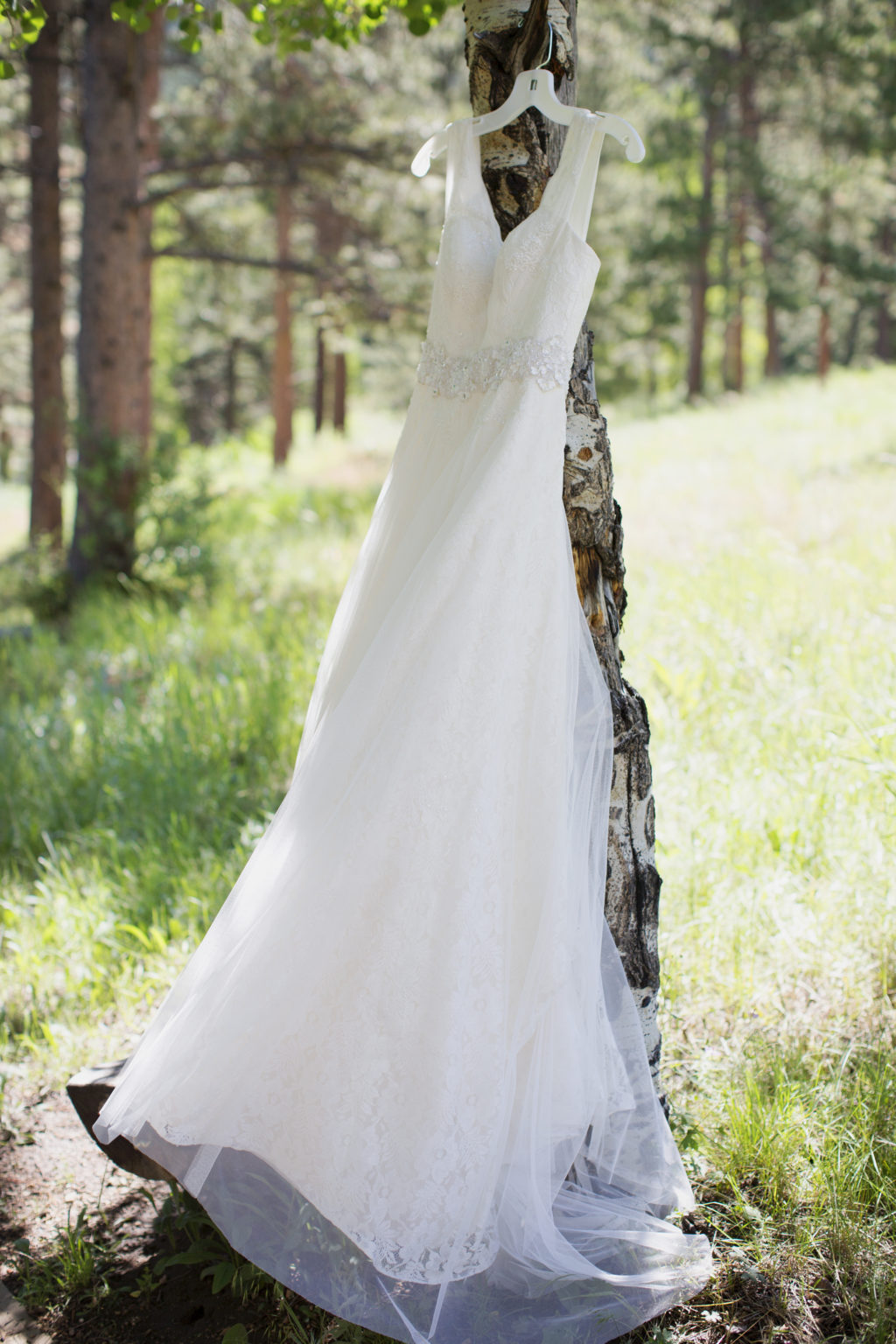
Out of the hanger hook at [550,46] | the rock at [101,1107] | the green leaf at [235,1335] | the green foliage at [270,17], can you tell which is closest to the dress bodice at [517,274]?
the hanger hook at [550,46]

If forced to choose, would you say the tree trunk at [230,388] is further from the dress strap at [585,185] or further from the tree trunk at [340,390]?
the dress strap at [585,185]

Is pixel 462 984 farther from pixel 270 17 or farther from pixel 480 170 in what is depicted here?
pixel 270 17

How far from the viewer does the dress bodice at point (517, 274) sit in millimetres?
1881

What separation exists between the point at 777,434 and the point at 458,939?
9.99m

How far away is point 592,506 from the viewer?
2027 mm

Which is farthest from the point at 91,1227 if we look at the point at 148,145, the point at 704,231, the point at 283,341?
the point at 704,231

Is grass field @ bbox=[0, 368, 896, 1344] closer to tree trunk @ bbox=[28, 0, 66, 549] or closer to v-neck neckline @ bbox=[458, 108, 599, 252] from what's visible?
v-neck neckline @ bbox=[458, 108, 599, 252]

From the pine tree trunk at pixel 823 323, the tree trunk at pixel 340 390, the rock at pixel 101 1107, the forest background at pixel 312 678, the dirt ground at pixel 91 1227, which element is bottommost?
the dirt ground at pixel 91 1227

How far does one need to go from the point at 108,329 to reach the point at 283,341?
771 cm

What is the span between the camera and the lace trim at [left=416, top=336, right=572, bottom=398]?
1.88 meters

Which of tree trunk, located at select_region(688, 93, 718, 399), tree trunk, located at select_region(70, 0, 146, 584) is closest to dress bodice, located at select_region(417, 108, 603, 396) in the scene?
tree trunk, located at select_region(70, 0, 146, 584)

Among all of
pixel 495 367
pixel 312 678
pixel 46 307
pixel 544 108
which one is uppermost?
pixel 46 307

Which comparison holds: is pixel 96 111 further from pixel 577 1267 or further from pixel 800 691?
pixel 577 1267

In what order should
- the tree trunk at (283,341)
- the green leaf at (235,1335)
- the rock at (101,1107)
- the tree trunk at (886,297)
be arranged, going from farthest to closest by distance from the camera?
1. the tree trunk at (886,297)
2. the tree trunk at (283,341)
3. the rock at (101,1107)
4. the green leaf at (235,1335)
